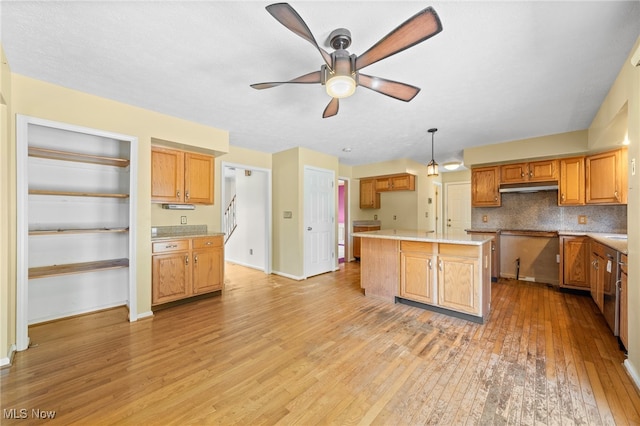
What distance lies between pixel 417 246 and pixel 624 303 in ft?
5.65

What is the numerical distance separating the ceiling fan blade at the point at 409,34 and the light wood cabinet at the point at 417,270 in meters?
2.22

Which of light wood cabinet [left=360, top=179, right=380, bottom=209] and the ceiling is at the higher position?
the ceiling

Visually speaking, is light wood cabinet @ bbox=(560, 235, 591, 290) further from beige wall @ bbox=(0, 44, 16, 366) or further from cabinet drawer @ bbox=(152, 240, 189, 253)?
beige wall @ bbox=(0, 44, 16, 366)

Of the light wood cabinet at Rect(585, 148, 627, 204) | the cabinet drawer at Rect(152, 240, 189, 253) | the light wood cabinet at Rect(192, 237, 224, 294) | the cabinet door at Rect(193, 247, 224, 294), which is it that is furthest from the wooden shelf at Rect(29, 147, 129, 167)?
the light wood cabinet at Rect(585, 148, 627, 204)

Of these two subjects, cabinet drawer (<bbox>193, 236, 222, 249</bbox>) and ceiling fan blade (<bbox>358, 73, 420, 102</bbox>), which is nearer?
ceiling fan blade (<bbox>358, 73, 420, 102</bbox>)

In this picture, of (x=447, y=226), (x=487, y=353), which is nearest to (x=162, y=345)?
(x=487, y=353)

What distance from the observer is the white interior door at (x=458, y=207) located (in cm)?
698

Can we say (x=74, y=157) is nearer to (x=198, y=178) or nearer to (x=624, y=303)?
(x=198, y=178)

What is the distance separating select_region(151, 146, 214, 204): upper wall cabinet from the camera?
327 cm

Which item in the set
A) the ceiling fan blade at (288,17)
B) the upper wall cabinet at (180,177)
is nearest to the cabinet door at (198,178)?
the upper wall cabinet at (180,177)

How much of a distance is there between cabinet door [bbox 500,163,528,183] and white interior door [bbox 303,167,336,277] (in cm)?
302

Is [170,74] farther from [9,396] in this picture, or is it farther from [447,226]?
[447,226]

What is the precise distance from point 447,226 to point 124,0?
7628mm
